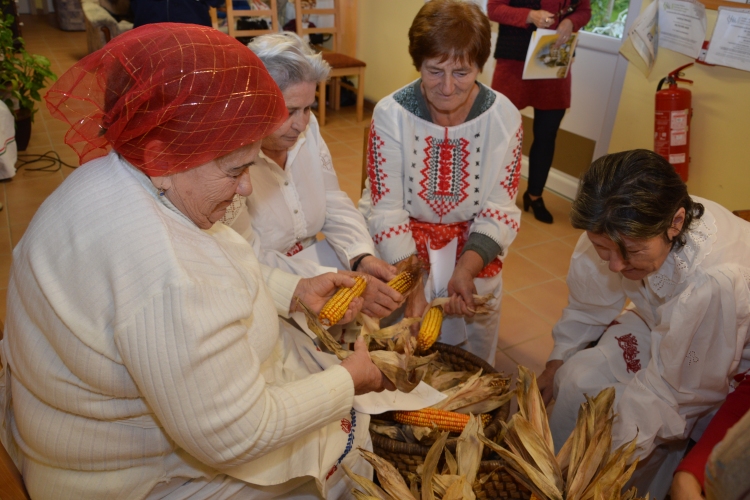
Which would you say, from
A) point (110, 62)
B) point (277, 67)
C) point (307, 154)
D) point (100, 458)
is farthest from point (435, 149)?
point (100, 458)

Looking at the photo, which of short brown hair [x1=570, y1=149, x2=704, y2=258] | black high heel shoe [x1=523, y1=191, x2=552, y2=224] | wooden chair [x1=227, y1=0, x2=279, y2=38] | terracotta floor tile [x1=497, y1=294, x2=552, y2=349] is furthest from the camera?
wooden chair [x1=227, y1=0, x2=279, y2=38]

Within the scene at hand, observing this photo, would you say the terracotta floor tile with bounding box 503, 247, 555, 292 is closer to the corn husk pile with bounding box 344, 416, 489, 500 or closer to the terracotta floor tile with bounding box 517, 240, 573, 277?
the terracotta floor tile with bounding box 517, 240, 573, 277

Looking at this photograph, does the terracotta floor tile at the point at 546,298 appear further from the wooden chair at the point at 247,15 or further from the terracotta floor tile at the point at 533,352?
the wooden chair at the point at 247,15

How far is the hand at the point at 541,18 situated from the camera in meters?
3.39

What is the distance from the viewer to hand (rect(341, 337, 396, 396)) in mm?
1317

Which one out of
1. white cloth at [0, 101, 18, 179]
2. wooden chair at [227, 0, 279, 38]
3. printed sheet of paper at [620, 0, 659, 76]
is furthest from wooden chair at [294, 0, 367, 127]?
printed sheet of paper at [620, 0, 659, 76]

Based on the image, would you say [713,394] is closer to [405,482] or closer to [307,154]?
[405,482]

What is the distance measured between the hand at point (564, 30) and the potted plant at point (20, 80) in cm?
372

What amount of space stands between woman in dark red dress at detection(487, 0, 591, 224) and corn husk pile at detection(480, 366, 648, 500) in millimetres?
2594

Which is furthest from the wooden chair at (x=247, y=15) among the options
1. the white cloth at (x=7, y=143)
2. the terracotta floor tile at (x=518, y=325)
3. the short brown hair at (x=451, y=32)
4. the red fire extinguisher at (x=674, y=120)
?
the short brown hair at (x=451, y=32)

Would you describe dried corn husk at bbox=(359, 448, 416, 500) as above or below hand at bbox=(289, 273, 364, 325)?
below

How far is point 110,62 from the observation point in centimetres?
99

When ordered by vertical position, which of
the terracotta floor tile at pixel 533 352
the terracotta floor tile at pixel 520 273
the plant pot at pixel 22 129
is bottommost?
the terracotta floor tile at pixel 520 273

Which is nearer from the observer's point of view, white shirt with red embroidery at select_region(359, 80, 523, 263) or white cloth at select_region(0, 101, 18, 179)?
white shirt with red embroidery at select_region(359, 80, 523, 263)
